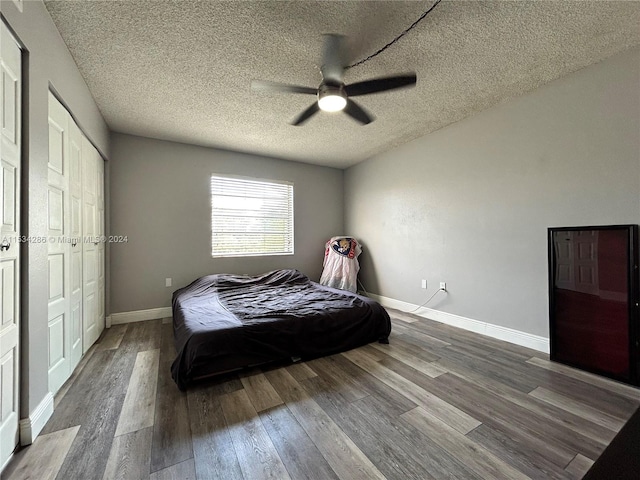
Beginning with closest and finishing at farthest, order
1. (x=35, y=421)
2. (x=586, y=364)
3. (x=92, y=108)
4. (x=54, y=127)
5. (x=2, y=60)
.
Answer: (x=2, y=60) < (x=35, y=421) < (x=54, y=127) < (x=586, y=364) < (x=92, y=108)

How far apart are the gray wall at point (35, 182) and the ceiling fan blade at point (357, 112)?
1.98 meters

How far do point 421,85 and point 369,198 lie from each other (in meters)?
2.24

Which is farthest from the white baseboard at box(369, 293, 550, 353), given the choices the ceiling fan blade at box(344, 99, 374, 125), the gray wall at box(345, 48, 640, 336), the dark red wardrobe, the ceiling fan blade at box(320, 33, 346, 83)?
the ceiling fan blade at box(320, 33, 346, 83)

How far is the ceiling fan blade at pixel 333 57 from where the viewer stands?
186cm

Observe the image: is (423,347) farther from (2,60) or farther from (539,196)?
(2,60)

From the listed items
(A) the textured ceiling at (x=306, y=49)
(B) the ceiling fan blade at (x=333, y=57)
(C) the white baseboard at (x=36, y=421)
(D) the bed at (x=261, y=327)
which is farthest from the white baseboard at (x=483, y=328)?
(C) the white baseboard at (x=36, y=421)

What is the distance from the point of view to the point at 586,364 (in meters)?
2.14

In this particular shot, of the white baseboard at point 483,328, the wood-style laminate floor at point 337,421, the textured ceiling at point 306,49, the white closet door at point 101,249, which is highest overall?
the textured ceiling at point 306,49

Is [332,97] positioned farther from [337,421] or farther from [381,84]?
[337,421]

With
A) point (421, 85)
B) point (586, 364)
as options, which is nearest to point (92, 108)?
point (421, 85)

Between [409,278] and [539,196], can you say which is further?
[409,278]

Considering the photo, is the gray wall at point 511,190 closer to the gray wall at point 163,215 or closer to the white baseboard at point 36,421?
the gray wall at point 163,215

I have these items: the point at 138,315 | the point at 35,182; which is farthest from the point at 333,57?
the point at 138,315

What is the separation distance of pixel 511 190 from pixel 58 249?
13.2 ft
